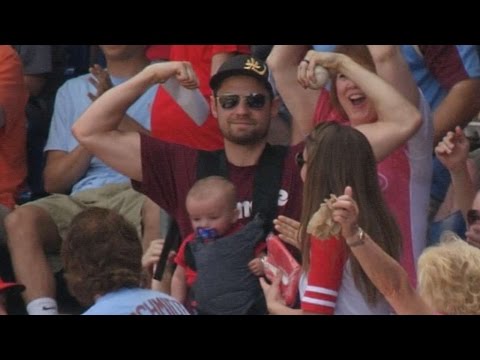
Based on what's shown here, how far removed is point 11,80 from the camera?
6.43m

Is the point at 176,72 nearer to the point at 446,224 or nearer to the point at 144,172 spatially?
the point at 144,172

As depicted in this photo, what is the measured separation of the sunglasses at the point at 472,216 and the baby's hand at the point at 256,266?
109 cm

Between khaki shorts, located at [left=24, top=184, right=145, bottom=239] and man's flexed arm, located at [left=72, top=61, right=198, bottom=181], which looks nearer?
man's flexed arm, located at [left=72, top=61, right=198, bottom=181]

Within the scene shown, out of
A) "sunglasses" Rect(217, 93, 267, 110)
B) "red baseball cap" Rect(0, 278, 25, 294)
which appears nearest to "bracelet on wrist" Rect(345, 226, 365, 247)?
"sunglasses" Rect(217, 93, 267, 110)

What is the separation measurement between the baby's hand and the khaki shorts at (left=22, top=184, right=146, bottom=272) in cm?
60

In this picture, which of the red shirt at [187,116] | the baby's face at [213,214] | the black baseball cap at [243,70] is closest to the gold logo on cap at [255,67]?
the black baseball cap at [243,70]

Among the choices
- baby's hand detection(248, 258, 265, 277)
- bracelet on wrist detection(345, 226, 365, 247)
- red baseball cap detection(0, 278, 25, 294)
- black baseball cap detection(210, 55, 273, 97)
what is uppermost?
black baseball cap detection(210, 55, 273, 97)

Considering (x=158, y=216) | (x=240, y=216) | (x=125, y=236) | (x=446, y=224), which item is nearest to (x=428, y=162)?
(x=446, y=224)

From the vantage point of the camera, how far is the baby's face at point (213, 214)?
6.21 meters

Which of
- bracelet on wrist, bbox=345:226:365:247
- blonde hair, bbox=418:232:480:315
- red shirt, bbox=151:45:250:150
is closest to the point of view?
blonde hair, bbox=418:232:480:315

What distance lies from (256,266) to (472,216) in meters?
1.13

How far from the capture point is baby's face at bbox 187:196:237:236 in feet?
20.4

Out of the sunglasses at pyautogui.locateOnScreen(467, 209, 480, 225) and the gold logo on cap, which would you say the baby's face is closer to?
the gold logo on cap

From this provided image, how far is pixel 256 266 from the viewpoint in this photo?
6258 mm
